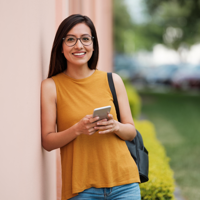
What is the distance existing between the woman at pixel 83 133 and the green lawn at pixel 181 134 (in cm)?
322

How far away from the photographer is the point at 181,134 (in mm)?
8992

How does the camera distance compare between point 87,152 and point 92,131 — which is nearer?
point 92,131

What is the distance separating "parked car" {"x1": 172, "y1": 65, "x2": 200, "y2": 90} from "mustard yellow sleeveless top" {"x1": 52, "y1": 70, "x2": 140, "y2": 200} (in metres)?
19.9

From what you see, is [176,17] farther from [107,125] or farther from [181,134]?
[107,125]

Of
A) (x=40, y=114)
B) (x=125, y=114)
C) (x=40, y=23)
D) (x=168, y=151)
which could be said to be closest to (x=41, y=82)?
(x=40, y=114)

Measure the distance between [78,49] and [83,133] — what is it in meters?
0.56

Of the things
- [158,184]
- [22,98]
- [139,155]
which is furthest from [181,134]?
[22,98]

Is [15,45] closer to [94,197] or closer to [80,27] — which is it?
[80,27]

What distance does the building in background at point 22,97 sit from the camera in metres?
1.36

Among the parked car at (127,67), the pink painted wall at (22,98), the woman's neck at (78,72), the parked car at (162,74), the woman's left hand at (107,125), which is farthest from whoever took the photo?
the parked car at (127,67)

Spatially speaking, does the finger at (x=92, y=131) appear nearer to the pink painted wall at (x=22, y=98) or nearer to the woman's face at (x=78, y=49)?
the pink painted wall at (x=22, y=98)

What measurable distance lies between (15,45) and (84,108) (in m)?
0.72

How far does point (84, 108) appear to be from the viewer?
2068mm

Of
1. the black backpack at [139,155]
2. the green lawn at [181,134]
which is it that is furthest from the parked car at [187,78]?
the black backpack at [139,155]
